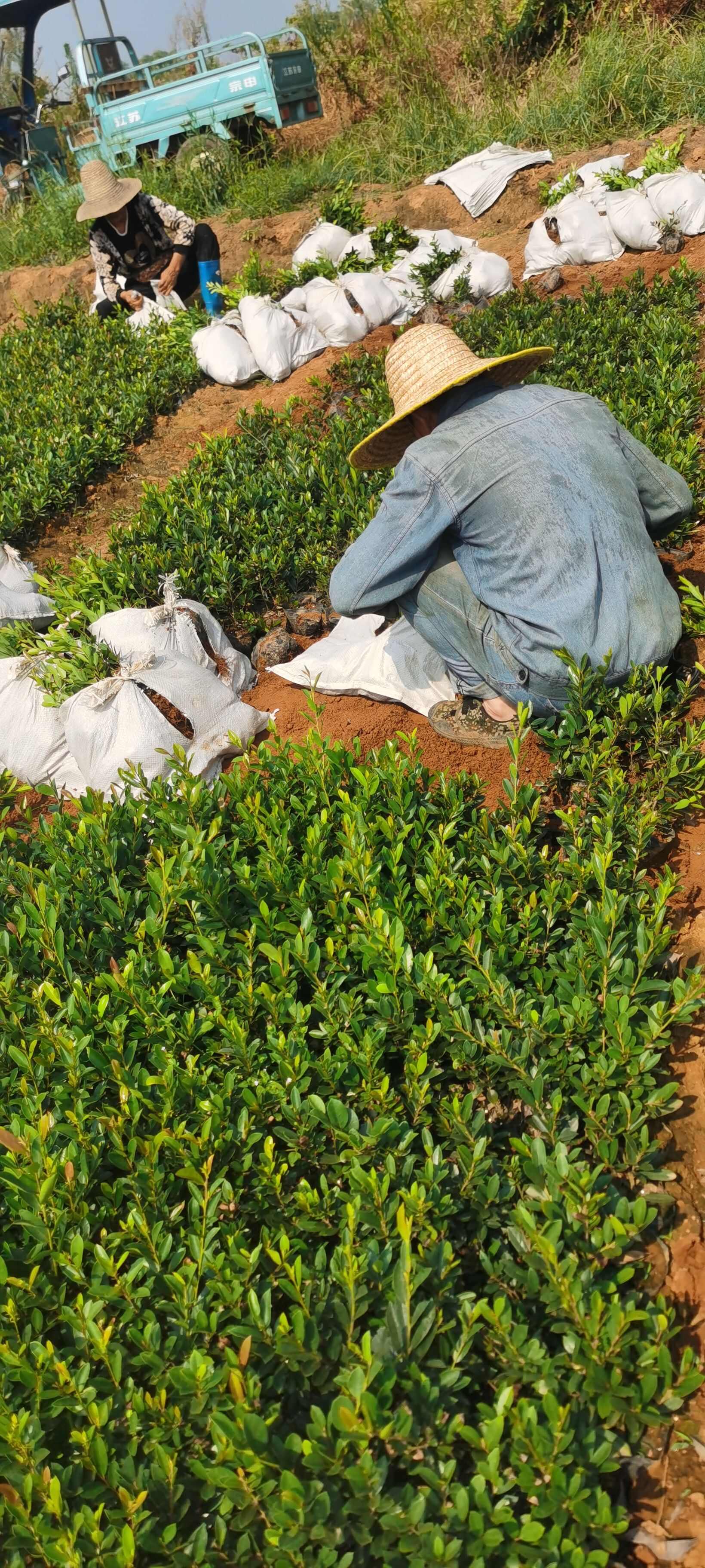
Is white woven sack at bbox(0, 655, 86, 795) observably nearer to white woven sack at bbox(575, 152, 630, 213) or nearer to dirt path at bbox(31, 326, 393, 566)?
dirt path at bbox(31, 326, 393, 566)

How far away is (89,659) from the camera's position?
12.6 ft

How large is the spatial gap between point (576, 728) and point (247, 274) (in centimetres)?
612

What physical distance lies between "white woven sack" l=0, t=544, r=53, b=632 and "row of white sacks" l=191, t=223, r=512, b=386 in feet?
9.53

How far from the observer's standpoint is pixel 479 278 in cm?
725

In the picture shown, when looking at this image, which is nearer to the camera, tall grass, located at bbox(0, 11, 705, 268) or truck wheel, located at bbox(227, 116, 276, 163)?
tall grass, located at bbox(0, 11, 705, 268)

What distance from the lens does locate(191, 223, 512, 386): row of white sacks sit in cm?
713

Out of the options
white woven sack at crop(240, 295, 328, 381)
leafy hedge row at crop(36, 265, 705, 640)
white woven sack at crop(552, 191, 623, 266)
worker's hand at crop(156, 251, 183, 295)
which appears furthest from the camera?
worker's hand at crop(156, 251, 183, 295)

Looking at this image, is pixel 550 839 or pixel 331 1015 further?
pixel 550 839

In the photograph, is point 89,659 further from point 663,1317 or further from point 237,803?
point 663,1317

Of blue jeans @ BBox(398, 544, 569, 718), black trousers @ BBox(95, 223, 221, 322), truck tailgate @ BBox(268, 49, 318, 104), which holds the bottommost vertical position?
blue jeans @ BBox(398, 544, 569, 718)

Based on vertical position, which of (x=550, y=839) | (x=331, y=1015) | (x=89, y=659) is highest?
(x=89, y=659)

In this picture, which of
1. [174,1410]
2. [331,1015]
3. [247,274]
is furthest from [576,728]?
[247,274]

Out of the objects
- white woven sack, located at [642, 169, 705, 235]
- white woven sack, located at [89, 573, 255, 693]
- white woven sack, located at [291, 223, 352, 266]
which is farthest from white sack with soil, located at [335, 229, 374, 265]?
white woven sack, located at [89, 573, 255, 693]

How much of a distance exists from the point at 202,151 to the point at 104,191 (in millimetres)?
4000
